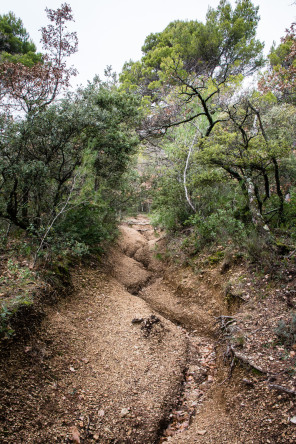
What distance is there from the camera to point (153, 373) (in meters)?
4.30

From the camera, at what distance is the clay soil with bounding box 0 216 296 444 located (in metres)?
2.92

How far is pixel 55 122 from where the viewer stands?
235 inches

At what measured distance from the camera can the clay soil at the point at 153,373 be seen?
2924 millimetres

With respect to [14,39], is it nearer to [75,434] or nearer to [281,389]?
[75,434]

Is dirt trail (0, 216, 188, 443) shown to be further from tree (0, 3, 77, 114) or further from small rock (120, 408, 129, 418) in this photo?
tree (0, 3, 77, 114)

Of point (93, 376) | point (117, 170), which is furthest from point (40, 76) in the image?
point (93, 376)

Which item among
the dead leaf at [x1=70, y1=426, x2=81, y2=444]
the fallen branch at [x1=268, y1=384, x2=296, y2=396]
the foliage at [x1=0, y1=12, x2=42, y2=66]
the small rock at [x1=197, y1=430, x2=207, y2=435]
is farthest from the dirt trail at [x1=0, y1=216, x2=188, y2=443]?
the foliage at [x1=0, y1=12, x2=42, y2=66]

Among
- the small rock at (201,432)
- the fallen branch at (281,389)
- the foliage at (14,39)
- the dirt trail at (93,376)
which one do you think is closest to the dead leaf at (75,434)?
the dirt trail at (93,376)

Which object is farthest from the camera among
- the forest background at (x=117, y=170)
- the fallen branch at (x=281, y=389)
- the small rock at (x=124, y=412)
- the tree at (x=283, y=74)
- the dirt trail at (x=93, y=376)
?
the tree at (x=283, y=74)

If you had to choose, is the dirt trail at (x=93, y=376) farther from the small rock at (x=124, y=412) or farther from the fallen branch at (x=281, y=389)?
the fallen branch at (x=281, y=389)

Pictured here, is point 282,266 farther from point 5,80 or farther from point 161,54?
point 161,54

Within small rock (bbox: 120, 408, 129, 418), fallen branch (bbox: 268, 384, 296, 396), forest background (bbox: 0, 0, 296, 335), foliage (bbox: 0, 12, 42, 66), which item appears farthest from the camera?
foliage (bbox: 0, 12, 42, 66)

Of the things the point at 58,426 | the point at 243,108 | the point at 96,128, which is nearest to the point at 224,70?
the point at 243,108

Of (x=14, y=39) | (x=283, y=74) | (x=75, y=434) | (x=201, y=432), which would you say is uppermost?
(x=14, y=39)
